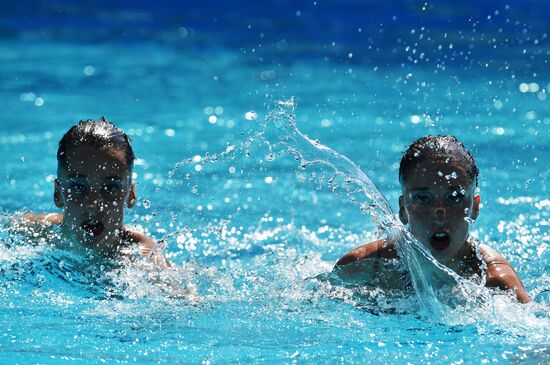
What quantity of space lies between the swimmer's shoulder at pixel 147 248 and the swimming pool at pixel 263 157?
98 mm

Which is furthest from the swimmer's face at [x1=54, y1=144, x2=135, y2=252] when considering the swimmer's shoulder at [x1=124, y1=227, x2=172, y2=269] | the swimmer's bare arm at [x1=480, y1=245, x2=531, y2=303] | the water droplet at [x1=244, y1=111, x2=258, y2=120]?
the water droplet at [x1=244, y1=111, x2=258, y2=120]

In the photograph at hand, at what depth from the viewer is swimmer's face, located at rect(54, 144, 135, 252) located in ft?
12.3

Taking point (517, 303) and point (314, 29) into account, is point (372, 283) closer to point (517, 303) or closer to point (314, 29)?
point (517, 303)

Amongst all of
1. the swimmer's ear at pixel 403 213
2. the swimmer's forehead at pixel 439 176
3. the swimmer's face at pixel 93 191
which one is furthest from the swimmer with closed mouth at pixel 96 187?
the swimmer's forehead at pixel 439 176

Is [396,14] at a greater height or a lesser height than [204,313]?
greater

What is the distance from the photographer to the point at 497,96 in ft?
24.2

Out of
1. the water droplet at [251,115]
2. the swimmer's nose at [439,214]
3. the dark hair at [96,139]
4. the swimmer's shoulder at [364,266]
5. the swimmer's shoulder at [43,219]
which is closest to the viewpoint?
the swimmer's nose at [439,214]

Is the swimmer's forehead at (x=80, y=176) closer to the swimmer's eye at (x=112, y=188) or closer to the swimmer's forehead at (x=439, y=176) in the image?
the swimmer's eye at (x=112, y=188)

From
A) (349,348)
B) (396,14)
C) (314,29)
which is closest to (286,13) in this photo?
(314,29)

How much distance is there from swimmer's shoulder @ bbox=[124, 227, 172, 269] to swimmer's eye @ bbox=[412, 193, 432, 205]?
3.49 feet

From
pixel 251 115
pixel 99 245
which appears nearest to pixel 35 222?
pixel 99 245

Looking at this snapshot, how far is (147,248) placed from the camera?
4.01 m

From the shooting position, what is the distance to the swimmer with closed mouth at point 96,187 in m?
3.75

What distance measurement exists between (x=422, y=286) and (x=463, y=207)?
31 cm
